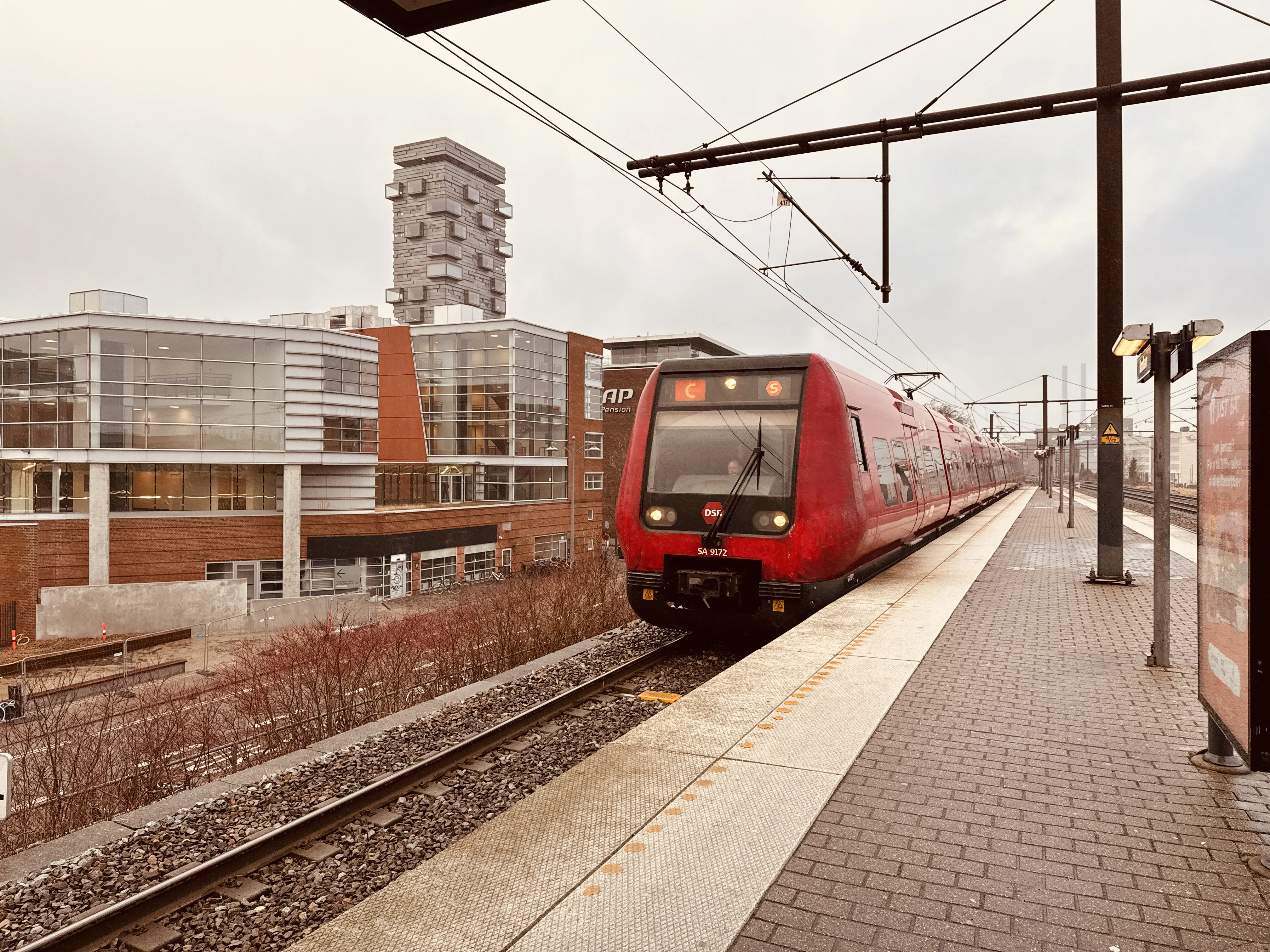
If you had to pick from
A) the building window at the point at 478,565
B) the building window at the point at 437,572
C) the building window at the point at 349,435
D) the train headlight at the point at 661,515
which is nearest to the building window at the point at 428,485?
the building window at the point at 478,565

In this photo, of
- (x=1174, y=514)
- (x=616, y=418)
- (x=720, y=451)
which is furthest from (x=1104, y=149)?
(x=616, y=418)

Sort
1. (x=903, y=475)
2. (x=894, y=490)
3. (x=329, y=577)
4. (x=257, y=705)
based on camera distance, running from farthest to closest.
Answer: (x=329, y=577) < (x=257, y=705) < (x=903, y=475) < (x=894, y=490)

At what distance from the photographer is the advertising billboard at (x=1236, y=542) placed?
12.2 ft

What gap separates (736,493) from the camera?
9.17 metres

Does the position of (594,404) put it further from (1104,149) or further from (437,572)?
(1104,149)

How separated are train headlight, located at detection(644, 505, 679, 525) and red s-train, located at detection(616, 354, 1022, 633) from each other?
2cm

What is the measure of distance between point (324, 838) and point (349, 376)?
3356 cm

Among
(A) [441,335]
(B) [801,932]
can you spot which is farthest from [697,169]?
(A) [441,335]

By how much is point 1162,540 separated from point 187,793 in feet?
27.0

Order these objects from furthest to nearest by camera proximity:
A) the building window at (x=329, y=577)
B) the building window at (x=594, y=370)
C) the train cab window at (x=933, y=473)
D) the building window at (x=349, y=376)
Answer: the building window at (x=594, y=370) → the building window at (x=349, y=376) → the building window at (x=329, y=577) → the train cab window at (x=933, y=473)

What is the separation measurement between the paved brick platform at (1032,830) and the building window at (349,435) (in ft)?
107

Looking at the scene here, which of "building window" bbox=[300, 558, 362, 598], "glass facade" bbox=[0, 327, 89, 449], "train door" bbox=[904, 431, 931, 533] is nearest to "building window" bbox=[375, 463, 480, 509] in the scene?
"building window" bbox=[300, 558, 362, 598]

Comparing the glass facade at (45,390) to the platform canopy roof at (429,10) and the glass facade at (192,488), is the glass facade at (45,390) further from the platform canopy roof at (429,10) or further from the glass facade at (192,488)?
the platform canopy roof at (429,10)

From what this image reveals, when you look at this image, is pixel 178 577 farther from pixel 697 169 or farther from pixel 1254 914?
pixel 1254 914
